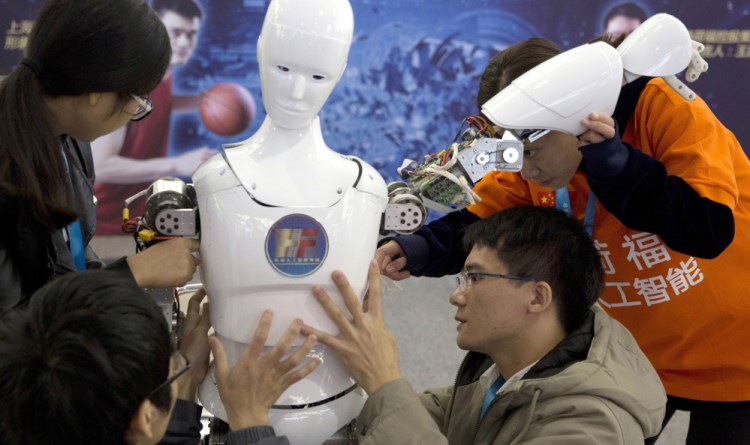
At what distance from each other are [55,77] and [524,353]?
3.06 ft

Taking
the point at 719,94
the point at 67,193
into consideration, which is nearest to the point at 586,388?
the point at 67,193

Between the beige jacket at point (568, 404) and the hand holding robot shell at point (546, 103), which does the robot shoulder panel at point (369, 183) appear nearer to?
the hand holding robot shell at point (546, 103)

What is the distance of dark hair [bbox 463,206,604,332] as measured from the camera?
4.60 ft

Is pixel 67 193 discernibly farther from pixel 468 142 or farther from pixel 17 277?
pixel 468 142

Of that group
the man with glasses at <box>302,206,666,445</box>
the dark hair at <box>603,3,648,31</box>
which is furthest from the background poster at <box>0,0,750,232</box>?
the man with glasses at <box>302,206,666,445</box>

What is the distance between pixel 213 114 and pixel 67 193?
2.72m

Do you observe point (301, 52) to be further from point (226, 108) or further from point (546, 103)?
point (226, 108)

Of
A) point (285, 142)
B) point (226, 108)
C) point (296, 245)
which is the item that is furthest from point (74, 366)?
point (226, 108)

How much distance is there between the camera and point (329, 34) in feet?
4.04

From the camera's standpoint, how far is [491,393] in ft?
4.76

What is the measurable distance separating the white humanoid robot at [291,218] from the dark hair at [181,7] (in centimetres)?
267

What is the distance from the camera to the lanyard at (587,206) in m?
1.54

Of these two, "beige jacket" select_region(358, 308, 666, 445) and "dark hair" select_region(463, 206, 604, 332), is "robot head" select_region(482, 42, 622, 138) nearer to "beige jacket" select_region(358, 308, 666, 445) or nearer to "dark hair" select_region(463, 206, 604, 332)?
"dark hair" select_region(463, 206, 604, 332)

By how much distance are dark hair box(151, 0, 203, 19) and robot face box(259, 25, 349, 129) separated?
2.70 m
